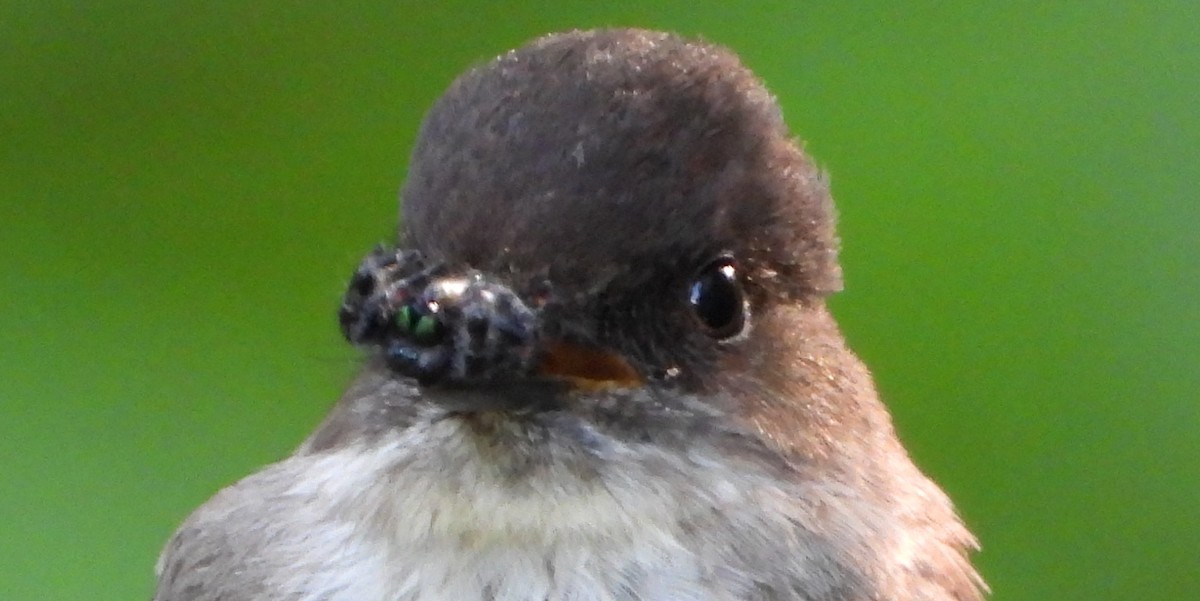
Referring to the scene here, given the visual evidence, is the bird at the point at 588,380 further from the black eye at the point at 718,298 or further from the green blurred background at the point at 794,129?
the green blurred background at the point at 794,129

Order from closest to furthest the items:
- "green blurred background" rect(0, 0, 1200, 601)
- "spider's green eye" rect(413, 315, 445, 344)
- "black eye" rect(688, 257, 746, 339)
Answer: "spider's green eye" rect(413, 315, 445, 344), "black eye" rect(688, 257, 746, 339), "green blurred background" rect(0, 0, 1200, 601)

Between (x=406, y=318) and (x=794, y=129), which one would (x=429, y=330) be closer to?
(x=406, y=318)

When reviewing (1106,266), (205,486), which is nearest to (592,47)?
(1106,266)

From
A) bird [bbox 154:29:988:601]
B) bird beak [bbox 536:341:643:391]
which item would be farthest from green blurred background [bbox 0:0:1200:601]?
bird beak [bbox 536:341:643:391]

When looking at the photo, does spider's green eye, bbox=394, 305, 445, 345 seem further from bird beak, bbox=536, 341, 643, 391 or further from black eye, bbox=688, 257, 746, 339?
black eye, bbox=688, 257, 746, 339

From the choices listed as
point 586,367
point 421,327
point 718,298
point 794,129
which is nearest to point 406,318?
point 421,327

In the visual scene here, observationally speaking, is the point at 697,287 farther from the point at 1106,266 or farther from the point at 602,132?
the point at 1106,266

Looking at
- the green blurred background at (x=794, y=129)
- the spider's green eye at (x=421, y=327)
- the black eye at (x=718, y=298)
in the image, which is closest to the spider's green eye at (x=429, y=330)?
the spider's green eye at (x=421, y=327)
